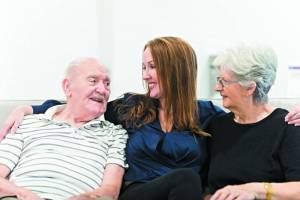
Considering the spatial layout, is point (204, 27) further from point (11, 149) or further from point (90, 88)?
point (11, 149)

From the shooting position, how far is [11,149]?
6.08 ft

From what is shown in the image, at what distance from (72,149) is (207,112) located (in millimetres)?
618

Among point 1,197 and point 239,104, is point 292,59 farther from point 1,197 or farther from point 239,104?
point 1,197

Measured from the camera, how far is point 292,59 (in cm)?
278

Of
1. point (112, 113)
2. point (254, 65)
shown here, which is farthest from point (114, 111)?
point (254, 65)

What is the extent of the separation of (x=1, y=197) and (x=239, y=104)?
0.96m

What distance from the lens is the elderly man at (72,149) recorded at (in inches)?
68.5

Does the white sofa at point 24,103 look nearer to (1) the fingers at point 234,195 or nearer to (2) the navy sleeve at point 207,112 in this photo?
(2) the navy sleeve at point 207,112

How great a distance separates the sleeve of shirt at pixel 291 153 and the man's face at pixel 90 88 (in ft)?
2.60

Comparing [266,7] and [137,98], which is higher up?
[266,7]

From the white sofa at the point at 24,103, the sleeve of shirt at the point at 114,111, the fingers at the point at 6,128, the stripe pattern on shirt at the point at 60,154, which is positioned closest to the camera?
the stripe pattern on shirt at the point at 60,154

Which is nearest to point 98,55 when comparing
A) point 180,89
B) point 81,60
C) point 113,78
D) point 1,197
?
point 113,78

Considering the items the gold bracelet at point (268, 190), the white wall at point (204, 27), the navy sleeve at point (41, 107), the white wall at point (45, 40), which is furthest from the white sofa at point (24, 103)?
the gold bracelet at point (268, 190)

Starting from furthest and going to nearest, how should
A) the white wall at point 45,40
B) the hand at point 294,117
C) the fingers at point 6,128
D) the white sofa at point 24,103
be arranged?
the white wall at point 45,40
the white sofa at point 24,103
the fingers at point 6,128
the hand at point 294,117
